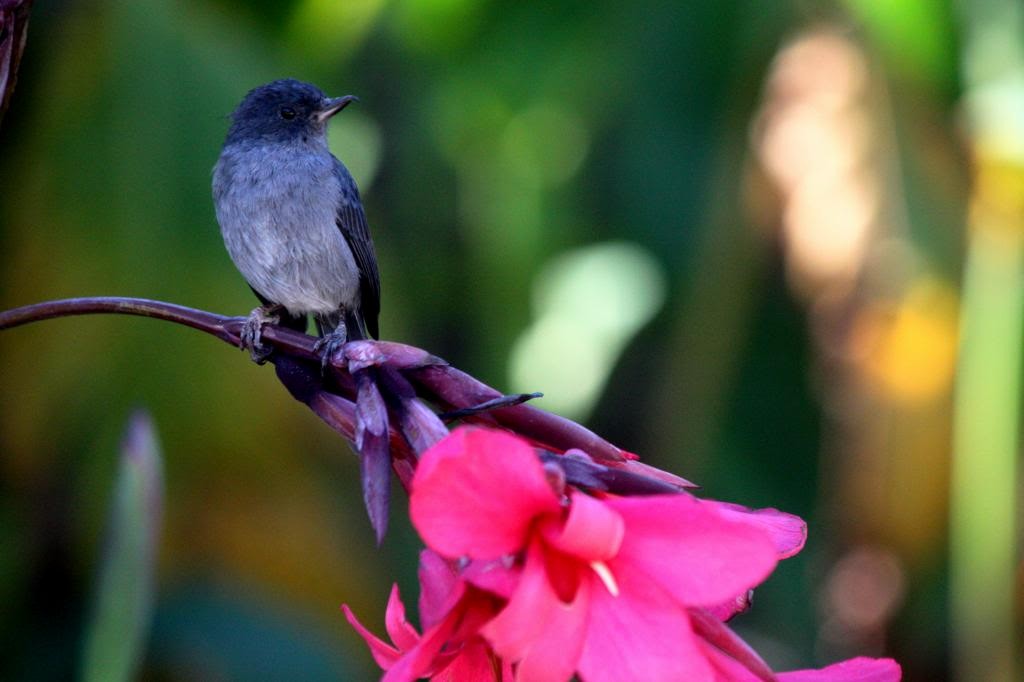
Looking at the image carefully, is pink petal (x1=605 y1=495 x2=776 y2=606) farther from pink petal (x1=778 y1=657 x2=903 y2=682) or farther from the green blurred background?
the green blurred background

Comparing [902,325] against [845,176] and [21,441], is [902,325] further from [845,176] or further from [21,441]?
[21,441]

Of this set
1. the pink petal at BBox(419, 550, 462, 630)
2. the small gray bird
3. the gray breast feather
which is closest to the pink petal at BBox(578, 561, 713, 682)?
the pink petal at BBox(419, 550, 462, 630)

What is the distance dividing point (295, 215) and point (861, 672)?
63.8 inches

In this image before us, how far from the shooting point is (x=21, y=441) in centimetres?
266

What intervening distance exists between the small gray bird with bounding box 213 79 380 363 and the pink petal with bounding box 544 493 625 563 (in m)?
1.34

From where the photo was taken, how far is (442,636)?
2.25 ft

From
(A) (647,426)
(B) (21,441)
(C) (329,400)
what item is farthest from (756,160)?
(C) (329,400)

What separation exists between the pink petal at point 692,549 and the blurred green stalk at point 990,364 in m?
2.01

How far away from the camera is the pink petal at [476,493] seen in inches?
Result: 25.1

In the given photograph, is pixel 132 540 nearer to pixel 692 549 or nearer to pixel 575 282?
pixel 692 549

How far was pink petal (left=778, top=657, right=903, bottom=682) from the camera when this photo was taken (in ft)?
2.43

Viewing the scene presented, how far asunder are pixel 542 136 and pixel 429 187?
0.37m

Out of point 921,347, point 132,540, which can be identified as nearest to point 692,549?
point 132,540

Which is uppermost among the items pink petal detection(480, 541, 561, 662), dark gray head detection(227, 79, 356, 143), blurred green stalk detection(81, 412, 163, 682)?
dark gray head detection(227, 79, 356, 143)
